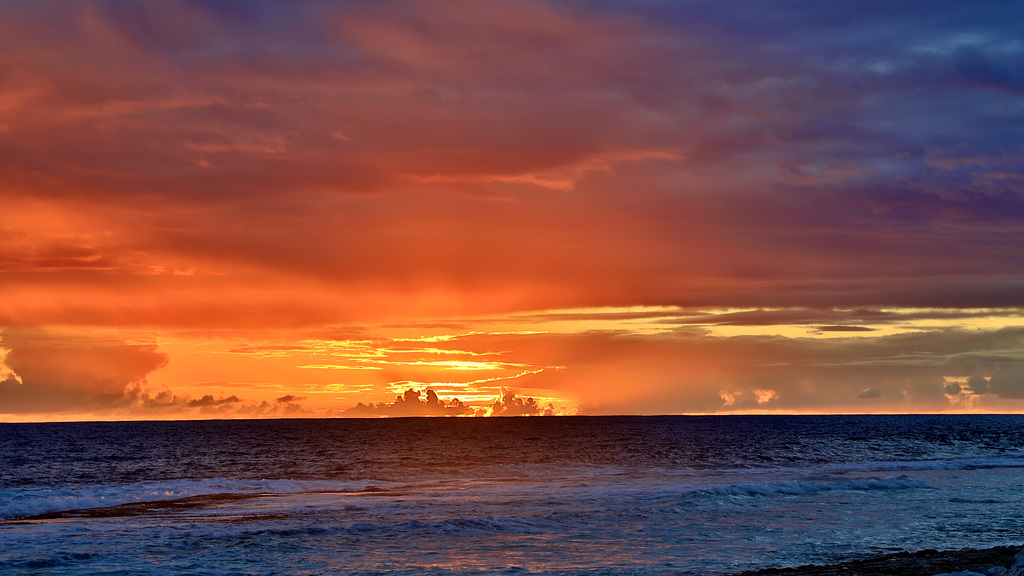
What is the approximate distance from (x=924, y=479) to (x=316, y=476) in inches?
1549

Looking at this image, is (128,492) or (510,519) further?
(128,492)

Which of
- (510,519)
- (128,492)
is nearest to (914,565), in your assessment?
(510,519)

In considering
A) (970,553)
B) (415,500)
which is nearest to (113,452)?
(415,500)

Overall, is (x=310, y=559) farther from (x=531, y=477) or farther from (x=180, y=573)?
(x=531, y=477)

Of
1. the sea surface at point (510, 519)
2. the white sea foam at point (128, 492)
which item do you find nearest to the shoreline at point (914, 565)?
the sea surface at point (510, 519)

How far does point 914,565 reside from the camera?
63.6 feet

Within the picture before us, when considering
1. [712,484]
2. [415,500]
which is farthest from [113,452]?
[712,484]

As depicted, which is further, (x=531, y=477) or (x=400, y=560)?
(x=531, y=477)

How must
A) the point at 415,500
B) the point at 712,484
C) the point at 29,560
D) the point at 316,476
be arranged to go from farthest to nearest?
the point at 316,476
the point at 712,484
the point at 415,500
the point at 29,560

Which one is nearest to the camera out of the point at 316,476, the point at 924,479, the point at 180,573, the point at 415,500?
the point at 180,573

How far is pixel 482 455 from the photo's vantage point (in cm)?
8238

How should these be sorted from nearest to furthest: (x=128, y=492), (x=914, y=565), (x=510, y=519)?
(x=914, y=565)
(x=510, y=519)
(x=128, y=492)

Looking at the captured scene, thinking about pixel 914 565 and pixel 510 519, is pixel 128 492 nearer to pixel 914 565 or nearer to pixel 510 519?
pixel 510 519

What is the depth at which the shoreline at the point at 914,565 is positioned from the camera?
18.5 m
